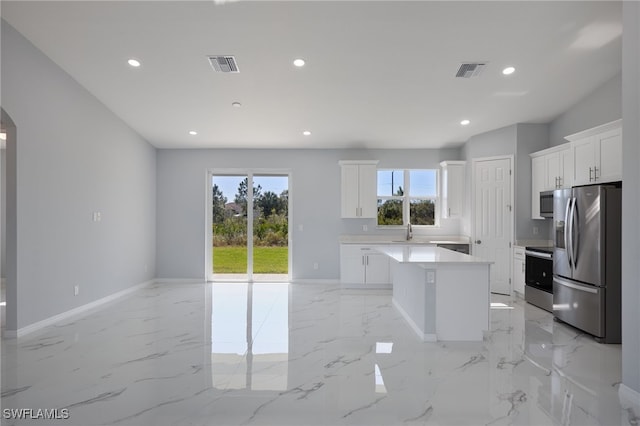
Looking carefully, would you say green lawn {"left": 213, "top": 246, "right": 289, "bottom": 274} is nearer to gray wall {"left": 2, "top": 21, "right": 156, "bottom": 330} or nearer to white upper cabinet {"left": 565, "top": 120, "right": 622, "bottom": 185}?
gray wall {"left": 2, "top": 21, "right": 156, "bottom": 330}

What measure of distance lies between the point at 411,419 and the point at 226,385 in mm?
1381

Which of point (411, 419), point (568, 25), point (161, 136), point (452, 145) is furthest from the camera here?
point (452, 145)

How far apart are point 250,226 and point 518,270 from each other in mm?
4859

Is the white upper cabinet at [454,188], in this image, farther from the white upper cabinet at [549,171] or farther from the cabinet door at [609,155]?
the cabinet door at [609,155]

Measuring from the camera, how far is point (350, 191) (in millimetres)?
6812

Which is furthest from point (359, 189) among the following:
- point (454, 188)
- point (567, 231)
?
point (567, 231)

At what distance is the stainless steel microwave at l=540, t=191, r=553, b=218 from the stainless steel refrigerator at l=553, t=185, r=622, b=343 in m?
0.96

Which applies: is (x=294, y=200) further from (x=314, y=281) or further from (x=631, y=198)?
(x=631, y=198)

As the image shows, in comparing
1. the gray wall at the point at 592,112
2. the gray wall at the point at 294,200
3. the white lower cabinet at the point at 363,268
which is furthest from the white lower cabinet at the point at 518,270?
Result: the white lower cabinet at the point at 363,268

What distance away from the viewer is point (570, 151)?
4770mm

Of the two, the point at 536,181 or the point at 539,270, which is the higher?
the point at 536,181

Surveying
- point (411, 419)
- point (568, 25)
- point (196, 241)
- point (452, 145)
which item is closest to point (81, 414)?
point (411, 419)

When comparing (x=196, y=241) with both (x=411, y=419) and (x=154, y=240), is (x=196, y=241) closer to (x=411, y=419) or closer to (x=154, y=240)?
(x=154, y=240)

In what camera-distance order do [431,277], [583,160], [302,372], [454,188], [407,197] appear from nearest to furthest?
[302,372]
[431,277]
[583,160]
[454,188]
[407,197]
